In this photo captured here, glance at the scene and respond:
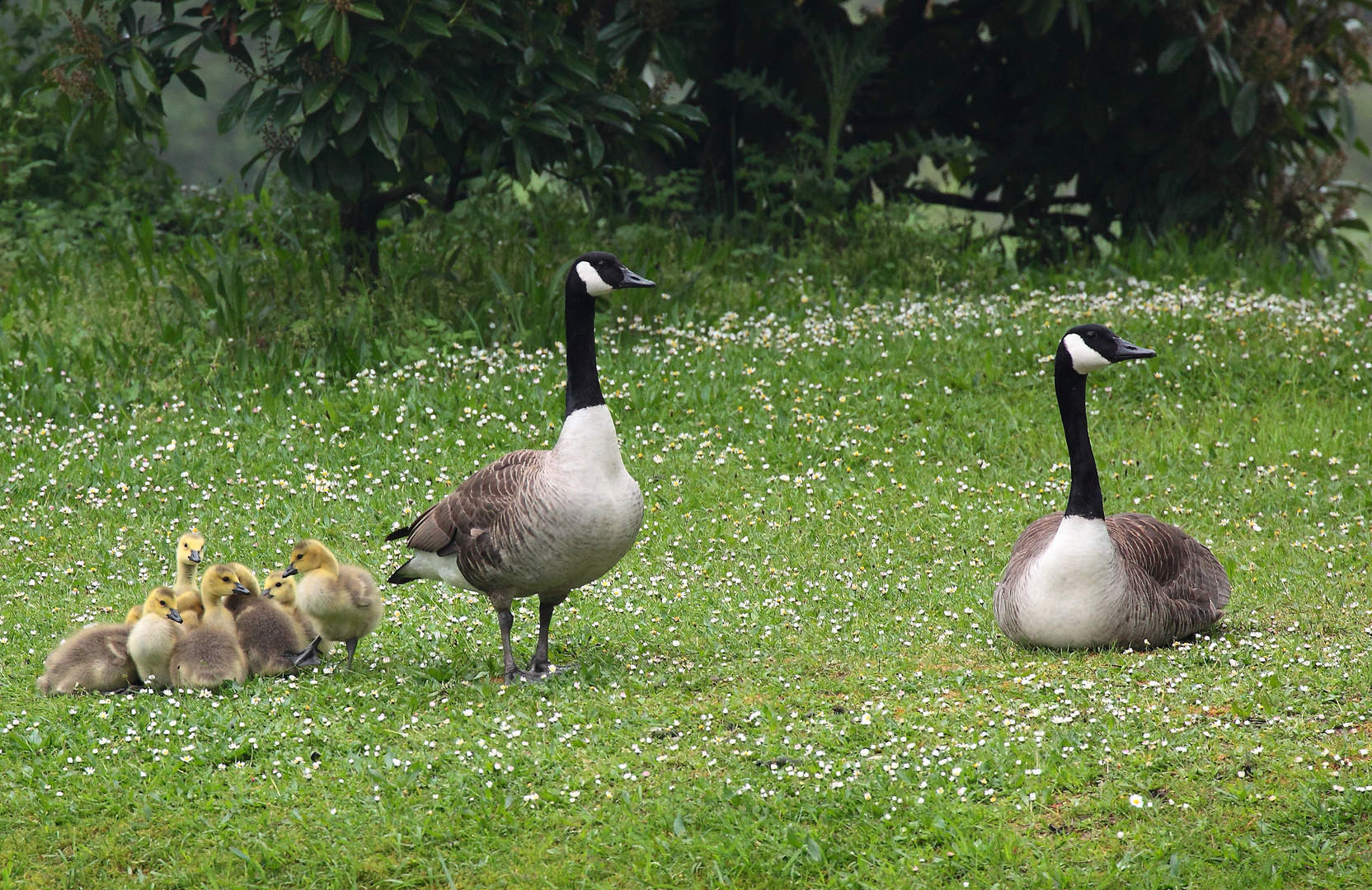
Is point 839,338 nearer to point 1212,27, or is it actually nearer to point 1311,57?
point 1212,27

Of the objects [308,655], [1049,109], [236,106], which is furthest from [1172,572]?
[1049,109]

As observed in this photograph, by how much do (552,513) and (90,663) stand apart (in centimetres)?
246

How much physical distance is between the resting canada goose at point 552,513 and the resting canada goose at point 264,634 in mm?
766

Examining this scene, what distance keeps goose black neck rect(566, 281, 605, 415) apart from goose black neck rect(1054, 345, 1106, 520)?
8.30 ft

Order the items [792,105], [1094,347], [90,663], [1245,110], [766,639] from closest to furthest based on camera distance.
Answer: [90,663] → [1094,347] → [766,639] → [1245,110] → [792,105]

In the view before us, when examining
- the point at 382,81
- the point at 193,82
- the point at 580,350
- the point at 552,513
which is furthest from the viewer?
the point at 193,82

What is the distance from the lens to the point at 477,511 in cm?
692

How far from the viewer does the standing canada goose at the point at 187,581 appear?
271 inches

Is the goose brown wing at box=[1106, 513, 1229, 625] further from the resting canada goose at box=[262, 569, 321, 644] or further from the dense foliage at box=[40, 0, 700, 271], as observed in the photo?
the dense foliage at box=[40, 0, 700, 271]

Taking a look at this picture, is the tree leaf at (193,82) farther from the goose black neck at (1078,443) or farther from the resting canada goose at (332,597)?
the goose black neck at (1078,443)

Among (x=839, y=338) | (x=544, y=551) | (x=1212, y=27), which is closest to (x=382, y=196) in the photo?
(x=839, y=338)

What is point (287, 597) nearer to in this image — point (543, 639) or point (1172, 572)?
point (543, 639)

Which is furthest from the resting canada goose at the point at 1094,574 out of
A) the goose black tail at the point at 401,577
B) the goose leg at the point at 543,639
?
the goose black tail at the point at 401,577

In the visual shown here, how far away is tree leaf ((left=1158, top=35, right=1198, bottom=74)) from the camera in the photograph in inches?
571
